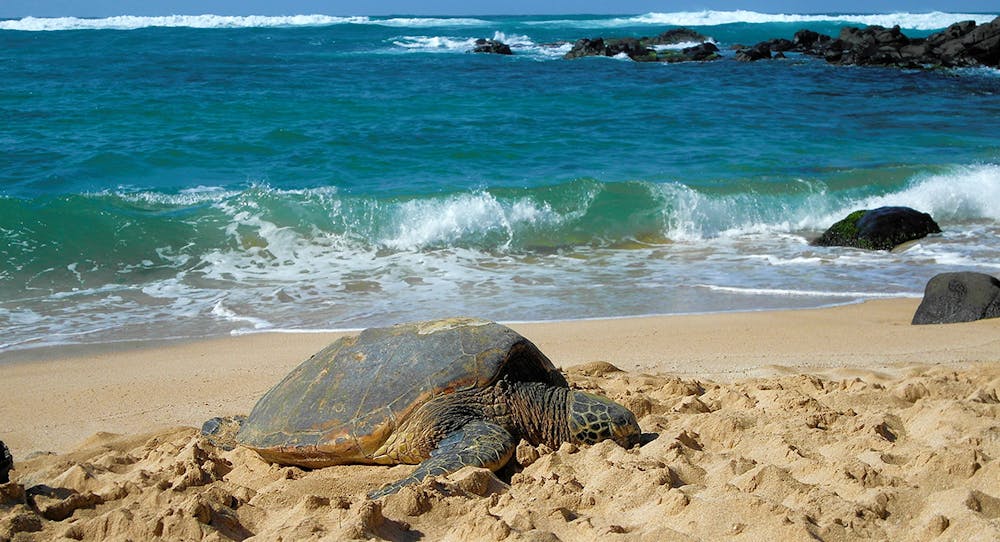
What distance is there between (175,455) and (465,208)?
25.7 ft

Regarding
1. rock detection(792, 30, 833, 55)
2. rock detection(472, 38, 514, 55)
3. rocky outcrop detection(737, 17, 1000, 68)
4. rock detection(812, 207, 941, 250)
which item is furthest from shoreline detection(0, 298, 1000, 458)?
rock detection(792, 30, 833, 55)

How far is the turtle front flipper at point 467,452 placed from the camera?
11.8ft

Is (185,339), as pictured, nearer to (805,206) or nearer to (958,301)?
(958,301)

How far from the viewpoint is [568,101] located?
2172 centimetres

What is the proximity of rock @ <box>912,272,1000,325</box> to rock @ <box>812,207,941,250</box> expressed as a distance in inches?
118

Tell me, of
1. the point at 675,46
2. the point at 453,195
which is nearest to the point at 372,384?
the point at 453,195

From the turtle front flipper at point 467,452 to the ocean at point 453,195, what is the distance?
350cm

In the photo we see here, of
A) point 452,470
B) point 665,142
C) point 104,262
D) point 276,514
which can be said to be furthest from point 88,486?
point 665,142

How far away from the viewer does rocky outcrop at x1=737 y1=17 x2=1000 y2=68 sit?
3042cm

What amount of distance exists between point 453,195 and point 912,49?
25.7 m

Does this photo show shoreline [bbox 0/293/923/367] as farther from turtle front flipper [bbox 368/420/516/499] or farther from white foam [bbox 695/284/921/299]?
turtle front flipper [bbox 368/420/516/499]

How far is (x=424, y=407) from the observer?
13.1 feet

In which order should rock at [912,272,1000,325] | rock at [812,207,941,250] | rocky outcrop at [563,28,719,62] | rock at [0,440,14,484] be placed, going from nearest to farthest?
rock at [0,440,14,484] < rock at [912,272,1000,325] < rock at [812,207,941,250] < rocky outcrop at [563,28,719,62]

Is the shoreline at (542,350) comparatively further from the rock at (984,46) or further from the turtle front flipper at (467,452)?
the rock at (984,46)
